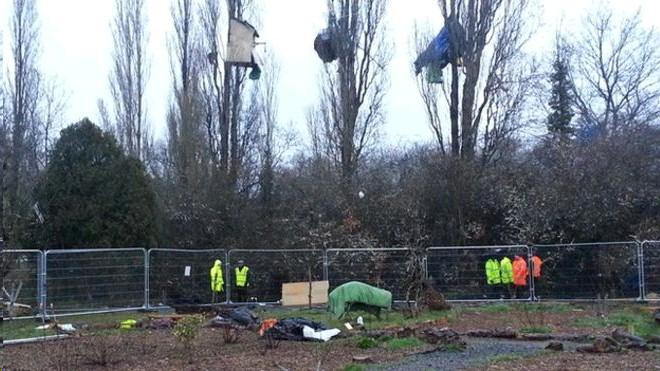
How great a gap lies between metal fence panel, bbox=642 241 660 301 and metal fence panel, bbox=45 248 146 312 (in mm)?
14221

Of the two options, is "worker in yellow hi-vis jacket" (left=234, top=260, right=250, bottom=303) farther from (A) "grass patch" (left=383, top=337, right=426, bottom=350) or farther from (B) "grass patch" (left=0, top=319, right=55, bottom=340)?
(A) "grass patch" (left=383, top=337, right=426, bottom=350)

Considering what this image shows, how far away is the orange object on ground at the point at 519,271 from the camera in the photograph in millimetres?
22078

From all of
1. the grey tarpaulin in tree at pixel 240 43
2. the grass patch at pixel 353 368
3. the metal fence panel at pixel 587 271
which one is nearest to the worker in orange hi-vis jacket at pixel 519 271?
the metal fence panel at pixel 587 271

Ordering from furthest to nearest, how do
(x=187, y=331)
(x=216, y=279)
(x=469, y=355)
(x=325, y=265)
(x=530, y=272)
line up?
(x=325, y=265) → (x=530, y=272) → (x=216, y=279) → (x=187, y=331) → (x=469, y=355)

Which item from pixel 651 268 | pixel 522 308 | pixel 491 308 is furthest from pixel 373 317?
pixel 651 268

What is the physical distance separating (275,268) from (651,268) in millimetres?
11366

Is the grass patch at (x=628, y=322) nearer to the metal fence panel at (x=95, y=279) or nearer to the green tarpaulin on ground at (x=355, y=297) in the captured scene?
the green tarpaulin on ground at (x=355, y=297)

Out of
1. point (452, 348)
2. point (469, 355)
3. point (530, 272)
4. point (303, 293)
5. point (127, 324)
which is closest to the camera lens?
point (469, 355)

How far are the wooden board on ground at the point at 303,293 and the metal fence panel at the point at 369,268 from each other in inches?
71.9

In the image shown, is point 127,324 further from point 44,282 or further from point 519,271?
point 519,271

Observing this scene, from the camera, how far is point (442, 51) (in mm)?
27906

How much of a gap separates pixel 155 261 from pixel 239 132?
1032 centimetres

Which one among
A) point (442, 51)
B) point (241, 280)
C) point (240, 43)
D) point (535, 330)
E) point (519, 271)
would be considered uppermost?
point (240, 43)

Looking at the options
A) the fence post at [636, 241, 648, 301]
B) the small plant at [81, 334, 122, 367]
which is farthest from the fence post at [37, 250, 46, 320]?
the fence post at [636, 241, 648, 301]
